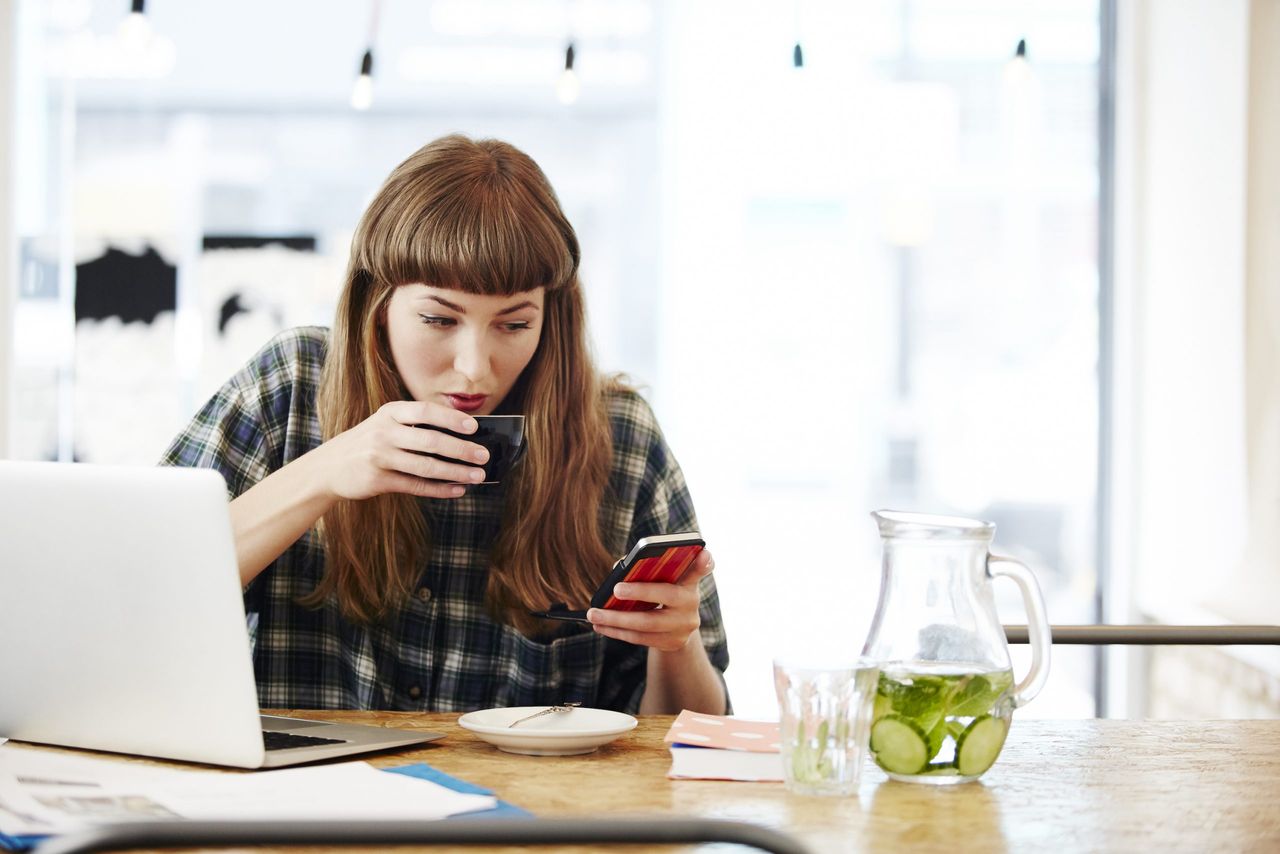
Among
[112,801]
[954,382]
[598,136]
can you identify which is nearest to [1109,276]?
[954,382]

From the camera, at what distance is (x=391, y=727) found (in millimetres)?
1382

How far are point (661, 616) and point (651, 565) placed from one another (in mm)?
102

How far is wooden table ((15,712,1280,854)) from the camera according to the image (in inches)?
39.1

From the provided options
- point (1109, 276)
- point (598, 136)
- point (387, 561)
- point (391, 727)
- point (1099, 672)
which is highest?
point (598, 136)

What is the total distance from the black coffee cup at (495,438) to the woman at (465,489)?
0.17 metres

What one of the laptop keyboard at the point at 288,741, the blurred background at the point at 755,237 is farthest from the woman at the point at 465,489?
the blurred background at the point at 755,237

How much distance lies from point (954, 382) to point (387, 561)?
2452 millimetres

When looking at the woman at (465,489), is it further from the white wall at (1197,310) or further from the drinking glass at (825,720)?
the white wall at (1197,310)

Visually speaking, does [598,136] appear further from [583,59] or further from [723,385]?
[723,385]

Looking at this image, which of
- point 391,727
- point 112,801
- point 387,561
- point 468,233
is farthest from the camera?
point 387,561

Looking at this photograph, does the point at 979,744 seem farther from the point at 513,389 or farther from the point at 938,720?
the point at 513,389

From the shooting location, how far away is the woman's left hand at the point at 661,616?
1.42 meters

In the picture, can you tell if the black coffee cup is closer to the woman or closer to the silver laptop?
the woman

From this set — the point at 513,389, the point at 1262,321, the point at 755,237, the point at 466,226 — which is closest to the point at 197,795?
the point at 466,226
